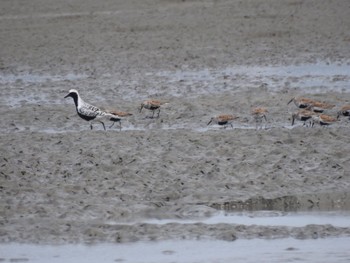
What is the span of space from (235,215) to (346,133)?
410 centimetres

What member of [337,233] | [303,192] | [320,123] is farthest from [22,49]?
[337,233]

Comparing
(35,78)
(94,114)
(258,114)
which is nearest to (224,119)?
(258,114)

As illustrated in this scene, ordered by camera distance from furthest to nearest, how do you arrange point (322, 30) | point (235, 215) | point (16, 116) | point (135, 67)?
point (322, 30), point (135, 67), point (16, 116), point (235, 215)

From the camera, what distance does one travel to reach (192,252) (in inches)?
358

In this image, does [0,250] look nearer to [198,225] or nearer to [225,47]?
[198,225]

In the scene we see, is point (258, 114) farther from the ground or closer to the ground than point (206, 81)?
closer to the ground

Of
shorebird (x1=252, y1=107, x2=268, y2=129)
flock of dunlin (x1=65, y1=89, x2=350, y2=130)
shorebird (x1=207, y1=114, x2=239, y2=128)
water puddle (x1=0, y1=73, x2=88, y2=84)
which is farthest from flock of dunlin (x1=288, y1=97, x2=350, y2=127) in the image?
water puddle (x1=0, y1=73, x2=88, y2=84)

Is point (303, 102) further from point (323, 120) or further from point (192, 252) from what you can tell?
point (192, 252)

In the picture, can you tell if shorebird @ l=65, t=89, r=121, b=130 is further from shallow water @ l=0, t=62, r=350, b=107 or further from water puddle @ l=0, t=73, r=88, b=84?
water puddle @ l=0, t=73, r=88, b=84

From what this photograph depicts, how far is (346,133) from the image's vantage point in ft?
45.4

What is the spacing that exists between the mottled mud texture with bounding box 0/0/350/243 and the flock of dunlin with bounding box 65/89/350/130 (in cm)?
20

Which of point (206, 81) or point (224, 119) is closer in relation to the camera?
point (224, 119)

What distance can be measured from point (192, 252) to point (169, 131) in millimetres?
5758

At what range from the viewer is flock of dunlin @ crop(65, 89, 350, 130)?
14.7m
